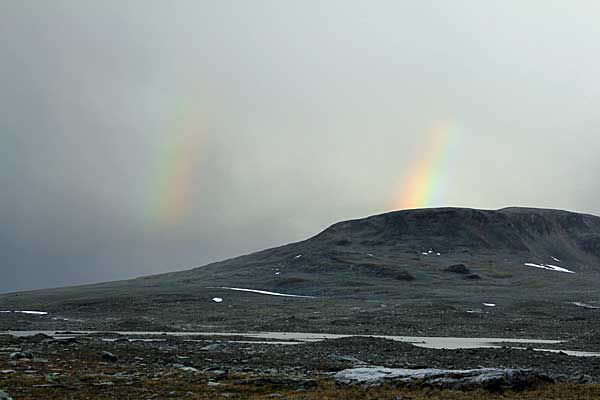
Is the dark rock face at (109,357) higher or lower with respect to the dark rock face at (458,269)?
lower

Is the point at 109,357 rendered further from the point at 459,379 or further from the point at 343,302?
the point at 343,302

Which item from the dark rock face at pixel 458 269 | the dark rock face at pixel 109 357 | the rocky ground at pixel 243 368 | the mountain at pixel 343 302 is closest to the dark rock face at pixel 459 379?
the rocky ground at pixel 243 368

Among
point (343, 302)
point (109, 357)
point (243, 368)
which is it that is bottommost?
point (243, 368)

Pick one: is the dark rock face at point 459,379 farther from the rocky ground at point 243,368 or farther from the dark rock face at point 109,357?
the dark rock face at point 109,357

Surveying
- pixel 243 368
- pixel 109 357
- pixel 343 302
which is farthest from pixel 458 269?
pixel 243 368

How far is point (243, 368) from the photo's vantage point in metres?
37.1

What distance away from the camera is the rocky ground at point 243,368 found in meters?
25.8

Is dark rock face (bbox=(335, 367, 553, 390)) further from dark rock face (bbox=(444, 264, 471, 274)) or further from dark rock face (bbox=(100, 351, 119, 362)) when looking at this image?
dark rock face (bbox=(444, 264, 471, 274))

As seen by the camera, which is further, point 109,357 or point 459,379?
point 109,357

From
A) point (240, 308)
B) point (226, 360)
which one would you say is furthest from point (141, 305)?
point (226, 360)

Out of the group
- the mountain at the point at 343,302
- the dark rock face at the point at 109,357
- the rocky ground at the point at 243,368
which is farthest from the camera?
the mountain at the point at 343,302

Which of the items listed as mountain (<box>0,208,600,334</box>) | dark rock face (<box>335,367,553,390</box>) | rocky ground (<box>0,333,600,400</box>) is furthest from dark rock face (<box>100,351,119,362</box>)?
mountain (<box>0,208,600,334</box>)

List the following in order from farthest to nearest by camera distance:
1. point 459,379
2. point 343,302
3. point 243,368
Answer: point 343,302
point 243,368
point 459,379

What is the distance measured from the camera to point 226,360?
137 feet
